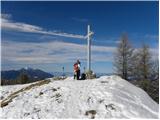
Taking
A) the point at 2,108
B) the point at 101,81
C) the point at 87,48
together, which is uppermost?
the point at 87,48

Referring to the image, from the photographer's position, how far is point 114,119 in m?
15.5

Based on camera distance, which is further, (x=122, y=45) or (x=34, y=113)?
(x=122, y=45)

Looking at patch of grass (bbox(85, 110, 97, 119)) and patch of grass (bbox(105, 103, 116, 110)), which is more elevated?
patch of grass (bbox(105, 103, 116, 110))

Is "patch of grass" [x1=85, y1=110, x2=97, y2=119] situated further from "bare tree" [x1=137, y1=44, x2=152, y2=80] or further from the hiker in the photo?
"bare tree" [x1=137, y1=44, x2=152, y2=80]

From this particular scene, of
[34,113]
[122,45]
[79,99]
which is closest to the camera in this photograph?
[34,113]

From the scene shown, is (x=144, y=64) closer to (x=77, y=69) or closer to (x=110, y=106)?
(x=77, y=69)

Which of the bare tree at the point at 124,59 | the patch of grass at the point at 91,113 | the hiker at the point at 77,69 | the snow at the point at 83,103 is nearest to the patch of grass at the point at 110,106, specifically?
the snow at the point at 83,103

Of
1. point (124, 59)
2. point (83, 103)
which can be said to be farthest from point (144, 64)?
point (83, 103)

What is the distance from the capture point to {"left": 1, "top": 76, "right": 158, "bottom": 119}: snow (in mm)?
16516

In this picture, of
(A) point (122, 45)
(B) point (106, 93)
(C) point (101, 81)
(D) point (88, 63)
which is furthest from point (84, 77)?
(A) point (122, 45)

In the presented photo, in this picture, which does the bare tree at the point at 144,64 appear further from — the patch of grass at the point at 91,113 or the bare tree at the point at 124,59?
the patch of grass at the point at 91,113

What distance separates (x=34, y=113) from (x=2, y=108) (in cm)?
347

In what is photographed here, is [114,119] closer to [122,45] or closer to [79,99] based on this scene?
[79,99]

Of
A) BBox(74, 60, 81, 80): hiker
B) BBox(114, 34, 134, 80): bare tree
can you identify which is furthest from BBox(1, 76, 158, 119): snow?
BBox(114, 34, 134, 80): bare tree
